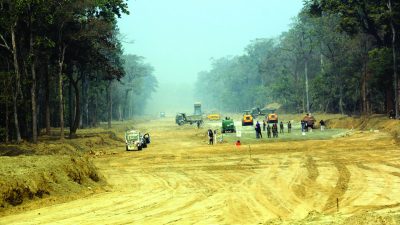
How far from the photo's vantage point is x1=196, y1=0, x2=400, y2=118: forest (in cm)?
5544

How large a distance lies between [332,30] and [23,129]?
53.3 m

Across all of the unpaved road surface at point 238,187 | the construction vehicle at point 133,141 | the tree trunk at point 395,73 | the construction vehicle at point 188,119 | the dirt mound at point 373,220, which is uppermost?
the tree trunk at point 395,73

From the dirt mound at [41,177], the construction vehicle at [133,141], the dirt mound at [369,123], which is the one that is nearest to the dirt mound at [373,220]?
the dirt mound at [41,177]

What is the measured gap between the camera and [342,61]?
7900 cm

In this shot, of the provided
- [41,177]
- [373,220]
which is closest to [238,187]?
[41,177]

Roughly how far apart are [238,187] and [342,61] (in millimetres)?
61619

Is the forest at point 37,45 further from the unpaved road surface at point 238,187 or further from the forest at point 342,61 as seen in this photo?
the forest at point 342,61

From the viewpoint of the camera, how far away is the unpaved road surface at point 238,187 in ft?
51.3

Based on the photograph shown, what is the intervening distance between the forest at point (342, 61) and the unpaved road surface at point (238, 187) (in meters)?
20.2

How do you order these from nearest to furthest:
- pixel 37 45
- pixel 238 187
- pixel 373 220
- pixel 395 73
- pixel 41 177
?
1. pixel 373 220
2. pixel 41 177
3. pixel 238 187
4. pixel 37 45
5. pixel 395 73

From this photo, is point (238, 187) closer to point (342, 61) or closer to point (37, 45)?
point (37, 45)

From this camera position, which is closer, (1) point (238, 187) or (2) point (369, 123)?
(1) point (238, 187)

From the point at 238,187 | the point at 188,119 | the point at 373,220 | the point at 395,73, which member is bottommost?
the point at 238,187

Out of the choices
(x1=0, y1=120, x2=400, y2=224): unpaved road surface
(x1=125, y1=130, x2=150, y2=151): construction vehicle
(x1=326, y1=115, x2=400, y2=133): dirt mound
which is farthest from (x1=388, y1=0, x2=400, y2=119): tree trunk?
(x1=125, y1=130, x2=150, y2=151): construction vehicle
